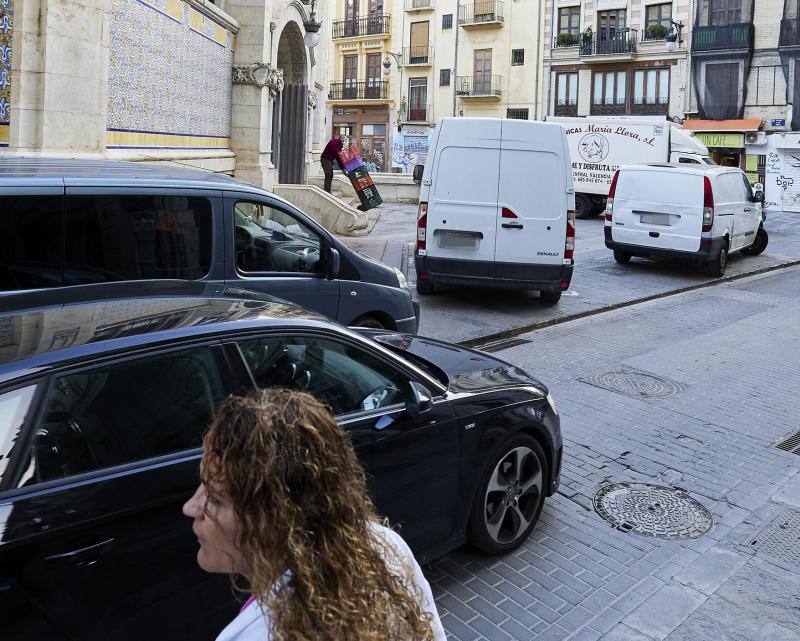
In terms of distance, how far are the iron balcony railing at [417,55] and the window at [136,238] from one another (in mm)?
46049

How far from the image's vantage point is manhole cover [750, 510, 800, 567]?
468cm

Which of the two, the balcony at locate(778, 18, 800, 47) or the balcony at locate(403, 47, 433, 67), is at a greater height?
the balcony at locate(403, 47, 433, 67)

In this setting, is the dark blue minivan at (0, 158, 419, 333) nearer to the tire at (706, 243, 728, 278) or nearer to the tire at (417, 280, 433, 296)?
the tire at (417, 280, 433, 296)

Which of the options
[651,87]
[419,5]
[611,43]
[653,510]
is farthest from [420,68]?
[653,510]

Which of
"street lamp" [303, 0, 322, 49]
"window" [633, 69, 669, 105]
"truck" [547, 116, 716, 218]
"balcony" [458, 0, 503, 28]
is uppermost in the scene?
"balcony" [458, 0, 503, 28]

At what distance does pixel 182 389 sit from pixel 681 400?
5.57 metres

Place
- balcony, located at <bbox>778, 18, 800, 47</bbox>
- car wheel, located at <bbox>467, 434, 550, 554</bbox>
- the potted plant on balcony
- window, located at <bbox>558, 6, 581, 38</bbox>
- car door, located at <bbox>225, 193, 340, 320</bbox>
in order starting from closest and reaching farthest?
car wheel, located at <bbox>467, 434, 550, 554</bbox>, car door, located at <bbox>225, 193, 340, 320</bbox>, balcony, located at <bbox>778, 18, 800, 47</bbox>, the potted plant on balcony, window, located at <bbox>558, 6, 581, 38</bbox>

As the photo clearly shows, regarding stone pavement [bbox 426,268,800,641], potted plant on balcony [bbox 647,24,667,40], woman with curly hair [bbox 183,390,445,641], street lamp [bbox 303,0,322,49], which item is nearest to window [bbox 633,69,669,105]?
potted plant on balcony [bbox 647,24,667,40]

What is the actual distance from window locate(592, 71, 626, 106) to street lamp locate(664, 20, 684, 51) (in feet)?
8.70

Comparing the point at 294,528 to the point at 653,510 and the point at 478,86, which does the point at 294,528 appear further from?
the point at 478,86

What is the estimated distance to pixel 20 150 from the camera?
956 cm

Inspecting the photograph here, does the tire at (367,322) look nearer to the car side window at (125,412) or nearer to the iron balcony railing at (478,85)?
the car side window at (125,412)

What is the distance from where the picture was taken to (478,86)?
157 feet

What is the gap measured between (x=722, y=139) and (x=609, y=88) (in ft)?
23.1
